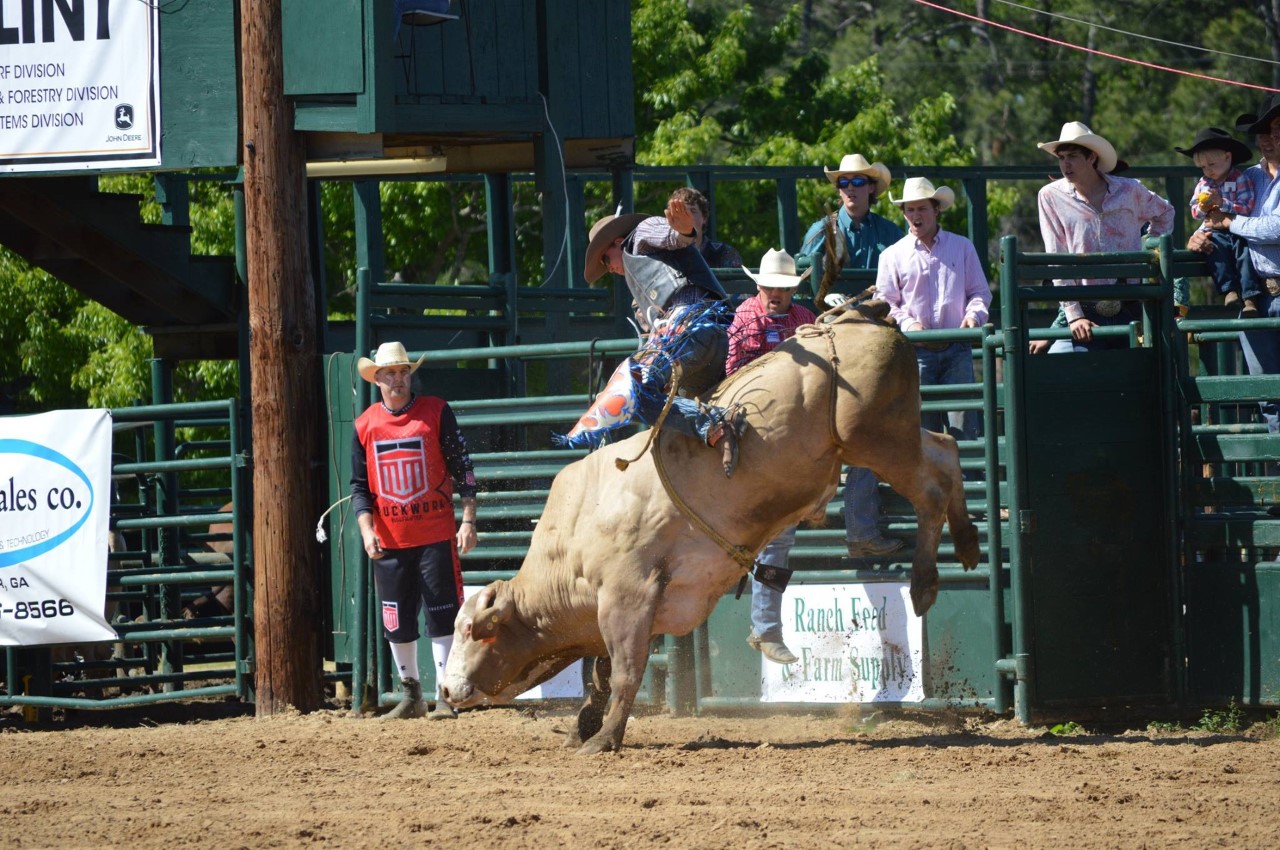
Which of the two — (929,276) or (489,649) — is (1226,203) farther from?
(489,649)

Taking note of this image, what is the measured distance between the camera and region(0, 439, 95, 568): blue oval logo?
11.4 m

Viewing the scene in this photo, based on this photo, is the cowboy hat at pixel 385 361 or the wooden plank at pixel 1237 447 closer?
the wooden plank at pixel 1237 447

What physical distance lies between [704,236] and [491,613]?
8.81 ft

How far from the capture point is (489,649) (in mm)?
8734

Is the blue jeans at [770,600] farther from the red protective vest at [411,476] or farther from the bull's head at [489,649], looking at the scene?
the red protective vest at [411,476]

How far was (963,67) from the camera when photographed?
143 feet

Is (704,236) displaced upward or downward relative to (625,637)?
upward

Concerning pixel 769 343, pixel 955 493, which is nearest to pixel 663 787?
pixel 955 493

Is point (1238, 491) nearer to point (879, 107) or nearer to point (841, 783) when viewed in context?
point (841, 783)

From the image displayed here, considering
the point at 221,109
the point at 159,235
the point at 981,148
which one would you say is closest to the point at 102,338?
the point at 159,235

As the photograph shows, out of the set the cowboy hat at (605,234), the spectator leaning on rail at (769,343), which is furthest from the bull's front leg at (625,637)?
the cowboy hat at (605,234)

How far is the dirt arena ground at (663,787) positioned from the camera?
21.0ft

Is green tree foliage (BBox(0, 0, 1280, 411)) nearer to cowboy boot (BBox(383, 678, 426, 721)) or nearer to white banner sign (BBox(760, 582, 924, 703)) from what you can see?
white banner sign (BBox(760, 582, 924, 703))

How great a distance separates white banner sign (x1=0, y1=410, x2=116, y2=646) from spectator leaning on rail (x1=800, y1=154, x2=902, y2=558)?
4808 mm
